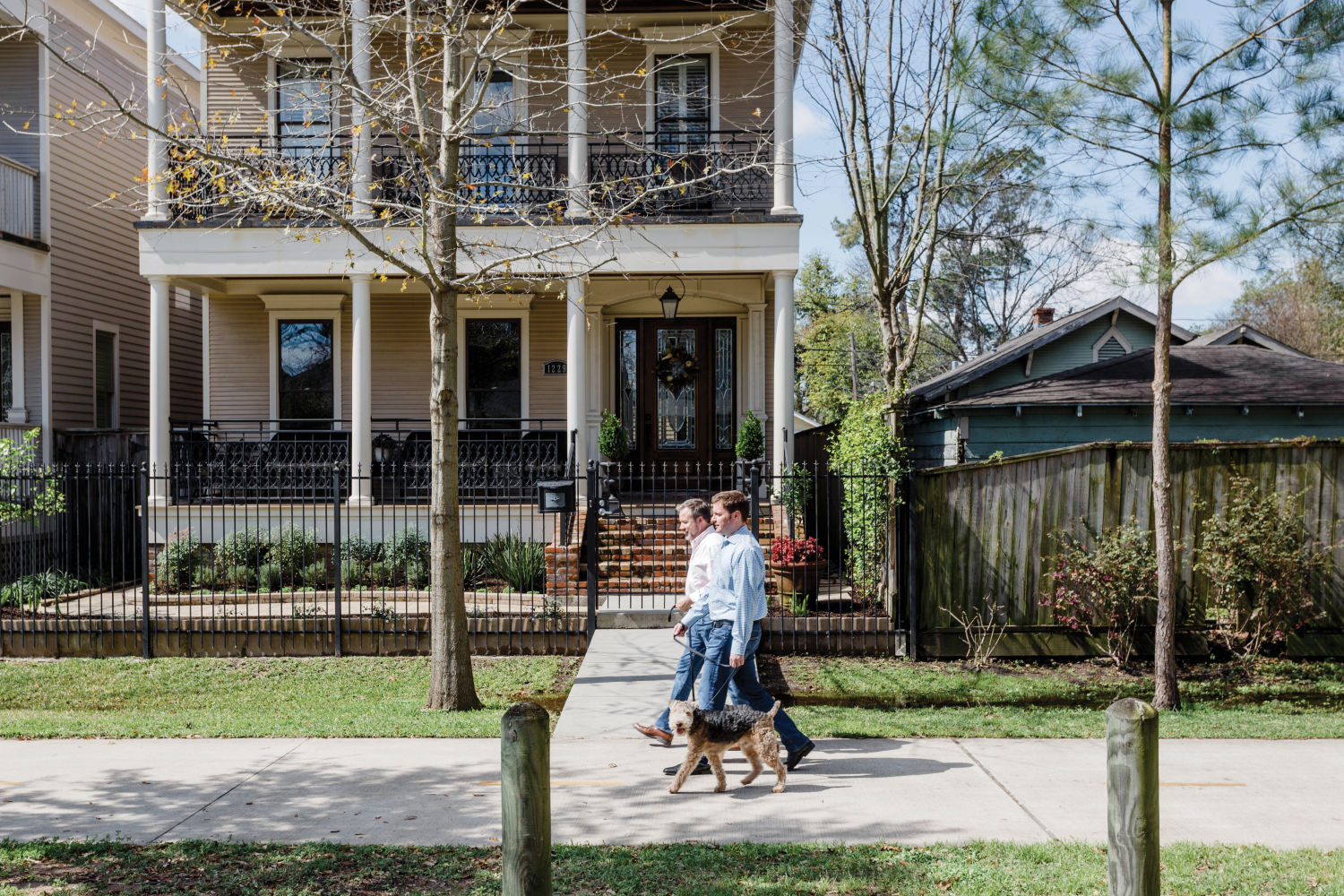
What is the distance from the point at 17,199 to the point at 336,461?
648 cm

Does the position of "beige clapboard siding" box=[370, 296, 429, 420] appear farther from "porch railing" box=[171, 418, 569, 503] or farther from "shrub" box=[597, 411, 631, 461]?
"shrub" box=[597, 411, 631, 461]

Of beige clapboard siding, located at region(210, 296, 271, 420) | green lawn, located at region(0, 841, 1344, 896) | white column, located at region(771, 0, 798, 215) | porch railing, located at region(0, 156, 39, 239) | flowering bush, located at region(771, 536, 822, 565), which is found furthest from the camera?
beige clapboard siding, located at region(210, 296, 271, 420)

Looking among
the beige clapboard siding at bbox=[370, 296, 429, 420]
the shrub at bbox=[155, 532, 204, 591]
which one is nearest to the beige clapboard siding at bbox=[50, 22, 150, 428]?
the beige clapboard siding at bbox=[370, 296, 429, 420]

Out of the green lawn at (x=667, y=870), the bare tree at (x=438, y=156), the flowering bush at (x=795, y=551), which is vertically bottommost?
the green lawn at (x=667, y=870)

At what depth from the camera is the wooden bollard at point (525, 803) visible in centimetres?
326

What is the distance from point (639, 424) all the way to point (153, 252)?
7.36m

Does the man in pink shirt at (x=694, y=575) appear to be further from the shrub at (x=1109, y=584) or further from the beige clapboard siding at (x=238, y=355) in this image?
the beige clapboard siding at (x=238, y=355)

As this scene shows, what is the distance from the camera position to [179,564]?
501 inches

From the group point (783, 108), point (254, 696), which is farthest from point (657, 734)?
point (783, 108)

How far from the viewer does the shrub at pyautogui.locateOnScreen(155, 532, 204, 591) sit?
496 inches

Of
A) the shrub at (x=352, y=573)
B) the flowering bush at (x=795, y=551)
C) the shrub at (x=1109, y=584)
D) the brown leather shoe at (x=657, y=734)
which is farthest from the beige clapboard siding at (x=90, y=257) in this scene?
the shrub at (x=1109, y=584)

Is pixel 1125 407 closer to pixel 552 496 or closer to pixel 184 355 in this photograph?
pixel 552 496

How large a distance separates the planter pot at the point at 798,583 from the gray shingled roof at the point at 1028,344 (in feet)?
11.2

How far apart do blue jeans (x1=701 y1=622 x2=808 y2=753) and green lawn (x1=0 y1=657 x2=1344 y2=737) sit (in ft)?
3.20
